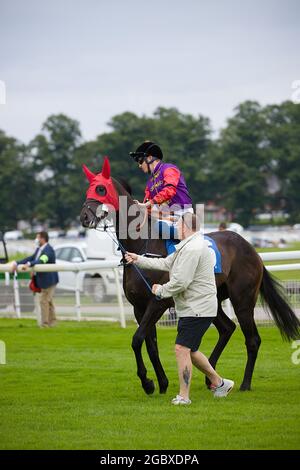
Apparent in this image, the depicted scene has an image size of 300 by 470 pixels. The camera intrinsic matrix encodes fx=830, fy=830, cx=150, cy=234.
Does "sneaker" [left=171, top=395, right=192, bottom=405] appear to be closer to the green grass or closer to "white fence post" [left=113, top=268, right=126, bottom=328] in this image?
the green grass

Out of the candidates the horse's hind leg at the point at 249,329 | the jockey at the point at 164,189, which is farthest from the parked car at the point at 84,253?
the jockey at the point at 164,189

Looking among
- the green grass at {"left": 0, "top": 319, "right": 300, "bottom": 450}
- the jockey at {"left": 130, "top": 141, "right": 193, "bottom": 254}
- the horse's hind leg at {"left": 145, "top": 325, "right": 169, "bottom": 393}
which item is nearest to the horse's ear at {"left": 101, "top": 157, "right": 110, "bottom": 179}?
the jockey at {"left": 130, "top": 141, "right": 193, "bottom": 254}

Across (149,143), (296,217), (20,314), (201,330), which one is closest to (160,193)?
(149,143)

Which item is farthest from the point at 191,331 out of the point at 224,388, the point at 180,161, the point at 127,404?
the point at 180,161

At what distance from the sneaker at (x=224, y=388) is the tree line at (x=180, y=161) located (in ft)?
211

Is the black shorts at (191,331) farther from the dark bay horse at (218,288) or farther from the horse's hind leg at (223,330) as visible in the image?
the horse's hind leg at (223,330)

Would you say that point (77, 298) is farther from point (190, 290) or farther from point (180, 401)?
point (190, 290)

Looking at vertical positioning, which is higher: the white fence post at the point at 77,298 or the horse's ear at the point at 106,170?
the horse's ear at the point at 106,170

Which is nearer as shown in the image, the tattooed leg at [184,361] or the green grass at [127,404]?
the green grass at [127,404]

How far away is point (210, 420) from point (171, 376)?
107 inches

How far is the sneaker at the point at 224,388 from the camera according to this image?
7.56 metres

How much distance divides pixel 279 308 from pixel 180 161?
2793 inches

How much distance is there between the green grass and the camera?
5.89 meters

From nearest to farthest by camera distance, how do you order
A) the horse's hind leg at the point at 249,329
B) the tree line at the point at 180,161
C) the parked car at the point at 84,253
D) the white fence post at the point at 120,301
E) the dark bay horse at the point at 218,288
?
the dark bay horse at the point at 218,288
the horse's hind leg at the point at 249,329
the white fence post at the point at 120,301
the parked car at the point at 84,253
the tree line at the point at 180,161
